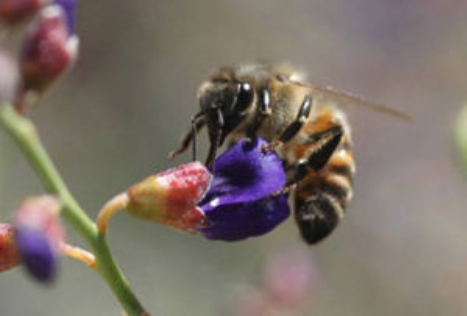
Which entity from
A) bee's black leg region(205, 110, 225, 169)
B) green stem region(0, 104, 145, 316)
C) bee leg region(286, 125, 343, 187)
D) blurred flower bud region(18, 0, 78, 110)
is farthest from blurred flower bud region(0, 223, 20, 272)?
bee leg region(286, 125, 343, 187)

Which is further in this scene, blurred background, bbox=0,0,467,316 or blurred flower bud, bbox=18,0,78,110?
blurred background, bbox=0,0,467,316

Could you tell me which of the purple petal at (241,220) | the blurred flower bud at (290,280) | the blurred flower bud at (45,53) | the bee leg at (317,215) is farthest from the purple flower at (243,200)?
the blurred flower bud at (290,280)

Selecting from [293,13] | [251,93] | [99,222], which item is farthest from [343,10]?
[99,222]

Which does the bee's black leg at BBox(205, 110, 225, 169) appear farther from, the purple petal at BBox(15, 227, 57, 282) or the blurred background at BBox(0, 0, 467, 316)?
the blurred background at BBox(0, 0, 467, 316)

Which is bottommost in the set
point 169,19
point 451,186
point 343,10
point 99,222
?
point 451,186

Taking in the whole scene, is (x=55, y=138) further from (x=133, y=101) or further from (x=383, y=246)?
(x=383, y=246)

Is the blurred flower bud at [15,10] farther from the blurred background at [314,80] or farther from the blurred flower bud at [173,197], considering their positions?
the blurred background at [314,80]

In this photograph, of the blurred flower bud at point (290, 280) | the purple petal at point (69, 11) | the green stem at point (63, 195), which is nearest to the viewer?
the green stem at point (63, 195)
